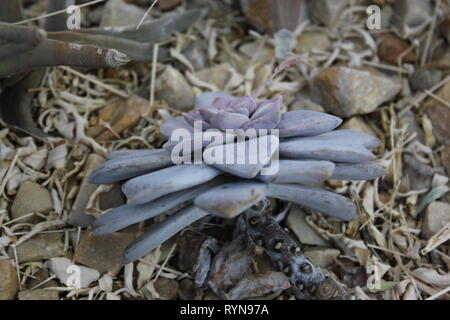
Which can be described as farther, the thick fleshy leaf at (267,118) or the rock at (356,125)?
the rock at (356,125)

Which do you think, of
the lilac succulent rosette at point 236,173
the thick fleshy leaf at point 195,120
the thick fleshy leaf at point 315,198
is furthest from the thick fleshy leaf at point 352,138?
the thick fleshy leaf at point 195,120

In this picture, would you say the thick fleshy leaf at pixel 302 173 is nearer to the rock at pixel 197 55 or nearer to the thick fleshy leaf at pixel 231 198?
the thick fleshy leaf at pixel 231 198

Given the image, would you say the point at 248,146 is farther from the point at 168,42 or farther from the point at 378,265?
the point at 168,42

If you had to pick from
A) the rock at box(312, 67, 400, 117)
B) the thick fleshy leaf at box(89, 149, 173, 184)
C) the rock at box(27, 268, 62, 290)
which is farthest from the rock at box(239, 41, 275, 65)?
the rock at box(27, 268, 62, 290)

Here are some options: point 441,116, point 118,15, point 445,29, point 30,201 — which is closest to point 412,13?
point 445,29

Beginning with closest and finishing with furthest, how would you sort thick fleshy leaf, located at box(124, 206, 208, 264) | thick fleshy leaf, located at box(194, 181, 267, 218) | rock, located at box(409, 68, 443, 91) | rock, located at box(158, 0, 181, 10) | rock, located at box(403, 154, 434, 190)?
thick fleshy leaf, located at box(194, 181, 267, 218)
thick fleshy leaf, located at box(124, 206, 208, 264)
rock, located at box(403, 154, 434, 190)
rock, located at box(409, 68, 443, 91)
rock, located at box(158, 0, 181, 10)

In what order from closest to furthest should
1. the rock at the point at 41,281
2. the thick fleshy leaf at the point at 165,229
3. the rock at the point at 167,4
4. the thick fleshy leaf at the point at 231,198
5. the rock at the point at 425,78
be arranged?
1. the thick fleshy leaf at the point at 231,198
2. the thick fleshy leaf at the point at 165,229
3. the rock at the point at 41,281
4. the rock at the point at 425,78
5. the rock at the point at 167,4

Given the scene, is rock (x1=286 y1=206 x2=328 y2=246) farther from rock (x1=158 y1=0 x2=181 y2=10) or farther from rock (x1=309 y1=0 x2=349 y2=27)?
rock (x1=158 y1=0 x2=181 y2=10)
